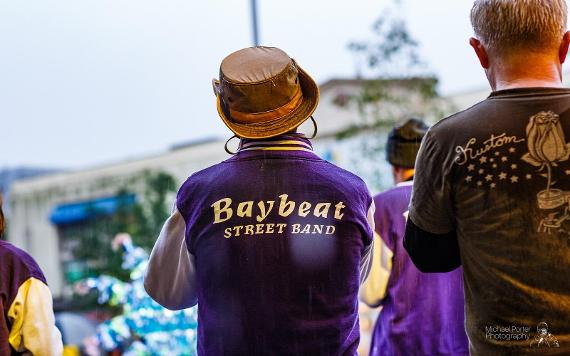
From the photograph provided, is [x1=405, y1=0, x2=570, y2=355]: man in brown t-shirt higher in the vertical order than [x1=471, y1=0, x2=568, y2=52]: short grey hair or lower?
lower

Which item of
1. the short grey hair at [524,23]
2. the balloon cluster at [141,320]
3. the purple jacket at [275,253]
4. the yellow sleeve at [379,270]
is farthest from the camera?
the balloon cluster at [141,320]

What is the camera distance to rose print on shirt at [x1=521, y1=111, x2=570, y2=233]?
2.29 meters

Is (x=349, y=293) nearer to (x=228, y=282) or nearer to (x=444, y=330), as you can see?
(x=228, y=282)

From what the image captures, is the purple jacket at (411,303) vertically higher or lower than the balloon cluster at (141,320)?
higher

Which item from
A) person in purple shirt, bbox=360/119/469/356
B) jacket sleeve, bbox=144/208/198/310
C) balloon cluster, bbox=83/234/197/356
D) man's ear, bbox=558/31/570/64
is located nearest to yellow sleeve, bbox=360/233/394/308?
person in purple shirt, bbox=360/119/469/356

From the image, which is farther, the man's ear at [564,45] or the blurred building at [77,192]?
the blurred building at [77,192]

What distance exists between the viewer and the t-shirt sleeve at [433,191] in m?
2.44

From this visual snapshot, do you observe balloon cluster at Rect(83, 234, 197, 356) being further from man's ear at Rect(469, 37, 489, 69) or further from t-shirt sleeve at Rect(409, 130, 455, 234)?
man's ear at Rect(469, 37, 489, 69)

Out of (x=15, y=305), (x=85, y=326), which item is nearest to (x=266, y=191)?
(x=15, y=305)

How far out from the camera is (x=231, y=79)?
2.87 metres

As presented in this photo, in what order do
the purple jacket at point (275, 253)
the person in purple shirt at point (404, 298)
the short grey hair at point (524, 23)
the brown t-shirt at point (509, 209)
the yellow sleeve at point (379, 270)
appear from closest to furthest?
the brown t-shirt at point (509, 209) < the short grey hair at point (524, 23) < the purple jacket at point (275, 253) < the person in purple shirt at point (404, 298) < the yellow sleeve at point (379, 270)

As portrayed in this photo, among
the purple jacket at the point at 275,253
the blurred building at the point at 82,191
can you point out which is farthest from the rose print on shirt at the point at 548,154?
the blurred building at the point at 82,191

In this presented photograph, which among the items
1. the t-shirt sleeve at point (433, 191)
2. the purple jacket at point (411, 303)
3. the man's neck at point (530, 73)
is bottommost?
the purple jacket at point (411, 303)

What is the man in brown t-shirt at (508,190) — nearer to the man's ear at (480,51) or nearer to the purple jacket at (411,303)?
the man's ear at (480,51)
